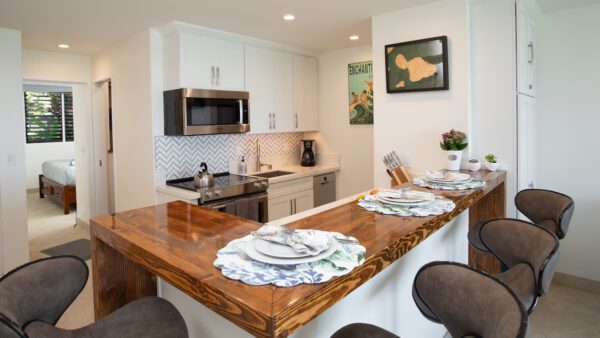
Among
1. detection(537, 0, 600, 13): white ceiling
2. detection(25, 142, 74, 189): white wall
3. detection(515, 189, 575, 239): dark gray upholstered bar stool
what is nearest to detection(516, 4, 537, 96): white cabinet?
detection(537, 0, 600, 13): white ceiling

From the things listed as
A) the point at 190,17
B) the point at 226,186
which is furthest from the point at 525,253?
the point at 190,17

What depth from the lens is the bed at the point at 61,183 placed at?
6309 millimetres

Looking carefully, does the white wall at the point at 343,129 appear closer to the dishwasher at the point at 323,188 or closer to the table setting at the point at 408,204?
the dishwasher at the point at 323,188

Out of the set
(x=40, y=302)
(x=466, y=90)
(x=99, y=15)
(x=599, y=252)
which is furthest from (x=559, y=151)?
(x=99, y=15)

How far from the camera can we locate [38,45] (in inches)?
168

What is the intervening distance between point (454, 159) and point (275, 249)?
214 cm

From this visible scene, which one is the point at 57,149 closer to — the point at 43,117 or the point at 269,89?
the point at 43,117

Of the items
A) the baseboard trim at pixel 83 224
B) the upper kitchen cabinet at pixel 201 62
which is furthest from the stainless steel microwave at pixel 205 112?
the baseboard trim at pixel 83 224

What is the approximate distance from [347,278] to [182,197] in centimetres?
267

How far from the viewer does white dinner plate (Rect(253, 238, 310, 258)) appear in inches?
40.7

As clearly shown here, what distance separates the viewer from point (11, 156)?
12.2 ft

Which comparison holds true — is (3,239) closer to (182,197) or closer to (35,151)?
(182,197)

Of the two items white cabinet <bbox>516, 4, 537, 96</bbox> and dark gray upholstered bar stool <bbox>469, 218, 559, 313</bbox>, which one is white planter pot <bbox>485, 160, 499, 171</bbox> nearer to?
white cabinet <bbox>516, 4, 537, 96</bbox>

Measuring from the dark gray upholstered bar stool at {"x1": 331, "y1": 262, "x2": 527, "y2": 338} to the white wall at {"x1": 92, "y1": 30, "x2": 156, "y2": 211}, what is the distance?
3081 mm
